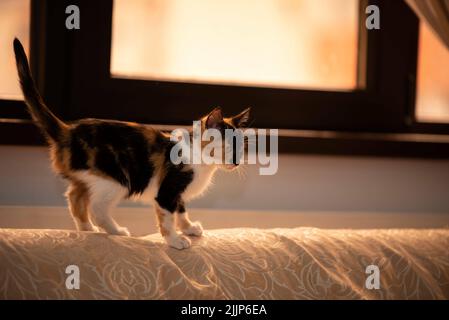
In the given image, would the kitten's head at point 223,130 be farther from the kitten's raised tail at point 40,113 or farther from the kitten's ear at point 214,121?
the kitten's raised tail at point 40,113

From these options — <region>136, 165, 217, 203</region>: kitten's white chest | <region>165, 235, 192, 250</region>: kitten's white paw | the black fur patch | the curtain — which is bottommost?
<region>165, 235, 192, 250</region>: kitten's white paw

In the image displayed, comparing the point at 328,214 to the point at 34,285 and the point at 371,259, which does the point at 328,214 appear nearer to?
the point at 371,259

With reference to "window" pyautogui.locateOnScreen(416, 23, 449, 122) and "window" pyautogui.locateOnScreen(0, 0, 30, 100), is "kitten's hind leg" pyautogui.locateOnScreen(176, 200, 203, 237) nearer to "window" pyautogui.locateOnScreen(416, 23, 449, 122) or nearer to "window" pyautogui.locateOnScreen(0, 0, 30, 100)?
"window" pyautogui.locateOnScreen(0, 0, 30, 100)

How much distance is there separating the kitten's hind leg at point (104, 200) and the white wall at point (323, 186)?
1.37 feet

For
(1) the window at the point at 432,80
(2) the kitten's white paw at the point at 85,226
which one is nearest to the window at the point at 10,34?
(2) the kitten's white paw at the point at 85,226

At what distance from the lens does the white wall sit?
1.60m

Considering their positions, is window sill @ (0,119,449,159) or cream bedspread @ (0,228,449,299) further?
window sill @ (0,119,449,159)

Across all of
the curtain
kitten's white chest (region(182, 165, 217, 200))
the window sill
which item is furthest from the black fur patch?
the curtain

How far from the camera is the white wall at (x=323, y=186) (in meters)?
1.60

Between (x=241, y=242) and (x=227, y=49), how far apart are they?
0.87 meters

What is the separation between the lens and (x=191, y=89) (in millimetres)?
1766

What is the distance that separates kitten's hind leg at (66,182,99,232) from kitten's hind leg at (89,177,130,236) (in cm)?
3
